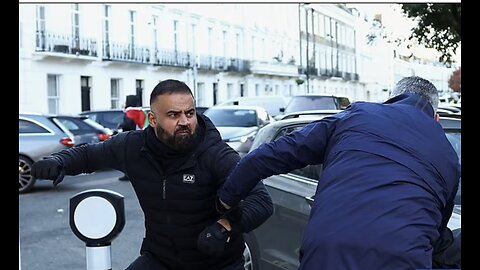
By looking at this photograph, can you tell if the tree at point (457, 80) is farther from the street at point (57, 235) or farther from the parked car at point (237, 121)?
the parked car at point (237, 121)

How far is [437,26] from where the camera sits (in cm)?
1739

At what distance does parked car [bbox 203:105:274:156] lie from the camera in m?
15.7

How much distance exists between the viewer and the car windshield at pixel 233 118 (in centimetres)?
1693

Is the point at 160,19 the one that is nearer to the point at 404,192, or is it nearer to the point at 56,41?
the point at 56,41

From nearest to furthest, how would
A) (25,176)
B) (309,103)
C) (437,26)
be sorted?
(25,176)
(437,26)
(309,103)

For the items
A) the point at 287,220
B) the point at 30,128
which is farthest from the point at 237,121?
the point at 287,220

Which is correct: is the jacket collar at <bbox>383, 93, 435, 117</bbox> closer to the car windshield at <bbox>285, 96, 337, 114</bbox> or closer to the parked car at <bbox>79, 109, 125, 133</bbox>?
the car windshield at <bbox>285, 96, 337, 114</bbox>

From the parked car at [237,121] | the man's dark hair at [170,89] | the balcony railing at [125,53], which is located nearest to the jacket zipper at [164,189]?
the man's dark hair at [170,89]

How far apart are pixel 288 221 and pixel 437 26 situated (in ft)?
44.7

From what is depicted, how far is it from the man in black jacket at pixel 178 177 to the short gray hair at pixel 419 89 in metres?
0.87

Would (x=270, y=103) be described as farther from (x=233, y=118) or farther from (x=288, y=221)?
(x=288, y=221)

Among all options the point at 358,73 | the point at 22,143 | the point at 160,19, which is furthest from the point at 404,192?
the point at 358,73

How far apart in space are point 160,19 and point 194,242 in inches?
1467
